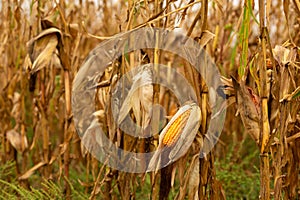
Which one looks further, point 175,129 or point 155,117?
point 155,117

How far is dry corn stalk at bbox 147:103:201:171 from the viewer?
0.73m

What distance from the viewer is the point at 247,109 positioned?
0.72 meters

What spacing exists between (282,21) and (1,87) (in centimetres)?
126

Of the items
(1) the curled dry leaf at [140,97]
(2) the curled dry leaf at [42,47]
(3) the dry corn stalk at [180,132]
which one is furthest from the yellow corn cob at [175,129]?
(2) the curled dry leaf at [42,47]

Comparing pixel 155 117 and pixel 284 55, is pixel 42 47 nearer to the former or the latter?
pixel 155 117

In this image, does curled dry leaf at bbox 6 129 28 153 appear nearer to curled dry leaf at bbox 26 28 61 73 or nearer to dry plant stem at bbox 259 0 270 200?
curled dry leaf at bbox 26 28 61 73

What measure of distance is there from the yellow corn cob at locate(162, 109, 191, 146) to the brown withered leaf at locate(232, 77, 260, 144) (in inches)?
3.1

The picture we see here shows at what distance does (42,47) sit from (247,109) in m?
0.49

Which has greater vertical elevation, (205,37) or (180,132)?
(205,37)

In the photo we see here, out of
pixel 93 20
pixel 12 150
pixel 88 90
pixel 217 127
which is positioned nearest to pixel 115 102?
pixel 88 90

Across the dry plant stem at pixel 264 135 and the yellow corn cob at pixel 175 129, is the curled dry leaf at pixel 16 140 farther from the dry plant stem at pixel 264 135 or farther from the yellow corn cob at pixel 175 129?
the dry plant stem at pixel 264 135

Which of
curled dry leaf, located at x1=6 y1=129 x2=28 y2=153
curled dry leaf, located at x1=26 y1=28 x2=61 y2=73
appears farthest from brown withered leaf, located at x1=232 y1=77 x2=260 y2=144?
curled dry leaf, located at x1=6 y1=129 x2=28 y2=153

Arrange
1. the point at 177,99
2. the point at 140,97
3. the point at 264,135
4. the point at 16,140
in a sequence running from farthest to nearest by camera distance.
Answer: the point at 16,140 < the point at 177,99 < the point at 140,97 < the point at 264,135

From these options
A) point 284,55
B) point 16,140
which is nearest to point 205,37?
point 284,55
